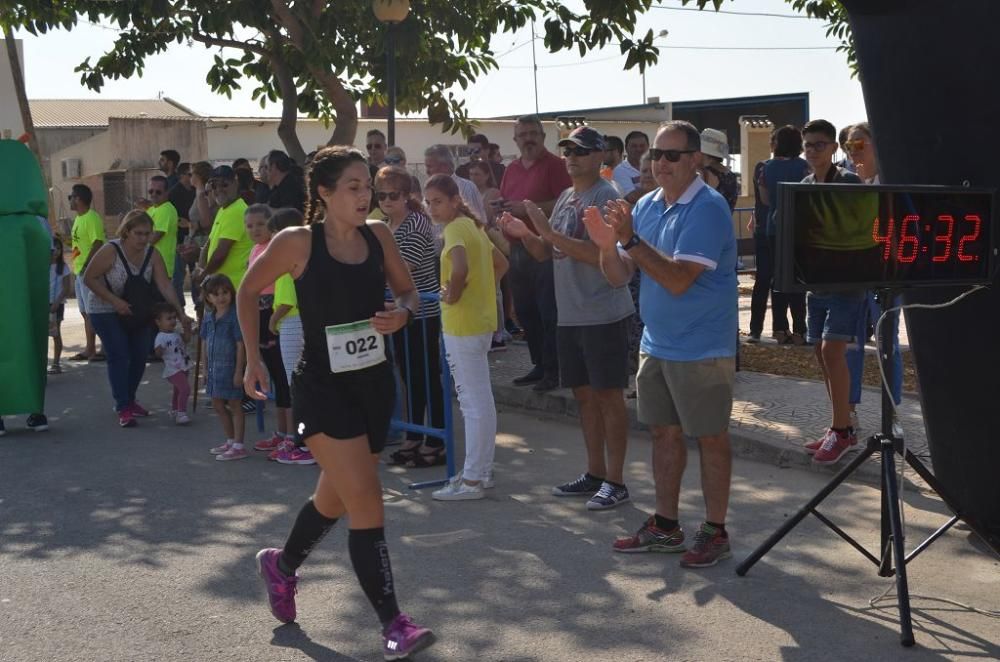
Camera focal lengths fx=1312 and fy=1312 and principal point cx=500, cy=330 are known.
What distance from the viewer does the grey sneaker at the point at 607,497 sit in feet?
22.8

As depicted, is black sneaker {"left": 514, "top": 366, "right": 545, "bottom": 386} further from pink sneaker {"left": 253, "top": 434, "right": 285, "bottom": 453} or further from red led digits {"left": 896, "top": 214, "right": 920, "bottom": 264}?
red led digits {"left": 896, "top": 214, "right": 920, "bottom": 264}

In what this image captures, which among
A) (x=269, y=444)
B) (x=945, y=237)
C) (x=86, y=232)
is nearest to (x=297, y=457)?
(x=269, y=444)

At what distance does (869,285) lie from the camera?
4.98m

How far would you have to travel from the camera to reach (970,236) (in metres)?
5.21

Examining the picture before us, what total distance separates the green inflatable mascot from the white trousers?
13.0 ft

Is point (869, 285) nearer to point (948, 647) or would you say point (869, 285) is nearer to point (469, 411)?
point (948, 647)

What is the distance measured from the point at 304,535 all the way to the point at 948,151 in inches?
123

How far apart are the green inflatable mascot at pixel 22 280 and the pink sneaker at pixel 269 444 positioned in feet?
6.30

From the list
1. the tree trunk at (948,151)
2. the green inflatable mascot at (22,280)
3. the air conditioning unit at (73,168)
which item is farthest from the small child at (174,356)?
the air conditioning unit at (73,168)

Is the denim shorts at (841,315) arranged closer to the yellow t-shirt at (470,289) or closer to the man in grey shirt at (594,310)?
the man in grey shirt at (594,310)

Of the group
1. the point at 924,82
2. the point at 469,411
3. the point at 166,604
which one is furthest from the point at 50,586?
the point at 924,82

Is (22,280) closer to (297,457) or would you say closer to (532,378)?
(297,457)

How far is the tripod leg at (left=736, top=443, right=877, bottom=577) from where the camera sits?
17.3 feet

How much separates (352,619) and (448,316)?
2.49m
